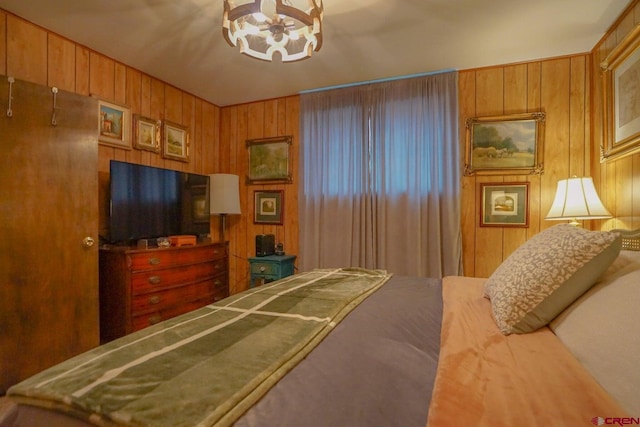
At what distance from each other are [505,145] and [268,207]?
255cm

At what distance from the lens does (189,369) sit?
2.42 feet

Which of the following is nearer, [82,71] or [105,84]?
[82,71]

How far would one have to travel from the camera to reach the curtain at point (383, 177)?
2949 millimetres

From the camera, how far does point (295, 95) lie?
357 cm

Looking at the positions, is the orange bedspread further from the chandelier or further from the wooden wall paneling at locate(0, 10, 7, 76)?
the wooden wall paneling at locate(0, 10, 7, 76)

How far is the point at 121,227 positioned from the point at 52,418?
7.25 feet

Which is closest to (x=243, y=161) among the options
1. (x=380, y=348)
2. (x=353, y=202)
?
(x=353, y=202)

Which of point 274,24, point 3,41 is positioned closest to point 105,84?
point 3,41

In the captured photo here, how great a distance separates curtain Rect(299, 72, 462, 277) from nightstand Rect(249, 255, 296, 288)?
0.29 meters

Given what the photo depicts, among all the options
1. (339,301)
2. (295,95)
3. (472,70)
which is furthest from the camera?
(295,95)

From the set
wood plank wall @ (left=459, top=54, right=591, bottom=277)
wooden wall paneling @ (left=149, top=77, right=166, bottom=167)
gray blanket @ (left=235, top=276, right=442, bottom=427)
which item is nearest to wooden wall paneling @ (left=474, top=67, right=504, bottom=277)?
wood plank wall @ (left=459, top=54, right=591, bottom=277)

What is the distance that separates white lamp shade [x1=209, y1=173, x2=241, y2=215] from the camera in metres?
3.42

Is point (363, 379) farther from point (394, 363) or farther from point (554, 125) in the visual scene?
point (554, 125)

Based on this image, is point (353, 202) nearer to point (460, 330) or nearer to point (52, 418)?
point (460, 330)
